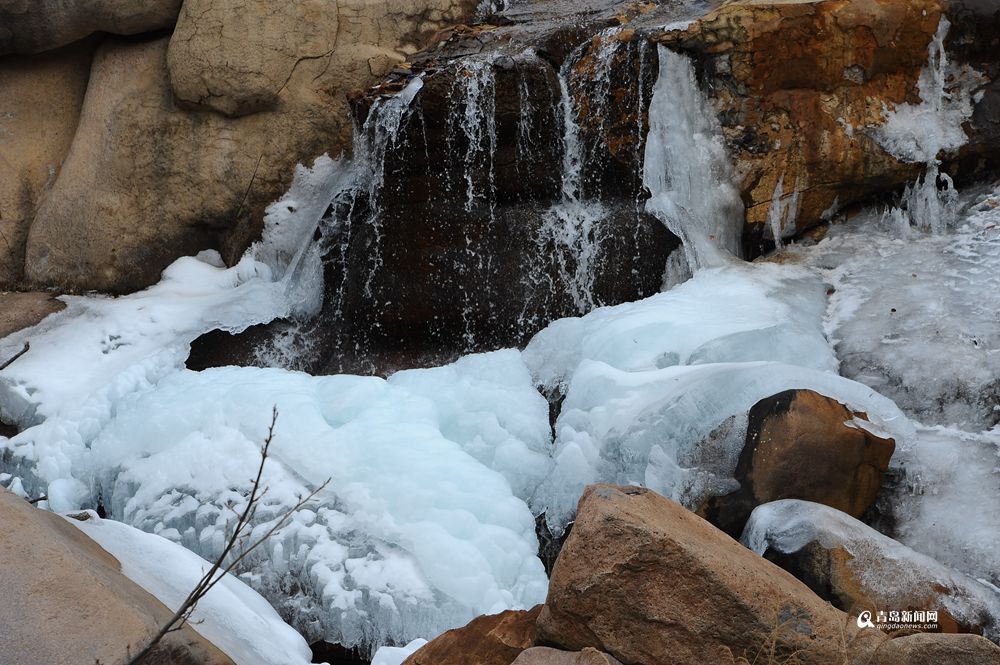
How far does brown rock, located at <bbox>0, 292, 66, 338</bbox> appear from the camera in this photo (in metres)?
6.29

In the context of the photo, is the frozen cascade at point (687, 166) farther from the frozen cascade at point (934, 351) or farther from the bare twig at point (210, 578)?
the bare twig at point (210, 578)

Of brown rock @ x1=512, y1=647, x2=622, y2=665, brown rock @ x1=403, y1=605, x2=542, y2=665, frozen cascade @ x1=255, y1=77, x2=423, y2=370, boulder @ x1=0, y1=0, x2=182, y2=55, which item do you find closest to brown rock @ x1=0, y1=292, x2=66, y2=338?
frozen cascade @ x1=255, y1=77, x2=423, y2=370

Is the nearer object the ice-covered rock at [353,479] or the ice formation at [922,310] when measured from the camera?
the ice-covered rock at [353,479]

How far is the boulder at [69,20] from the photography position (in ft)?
22.7

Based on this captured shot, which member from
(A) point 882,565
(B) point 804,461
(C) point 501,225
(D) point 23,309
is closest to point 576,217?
(C) point 501,225

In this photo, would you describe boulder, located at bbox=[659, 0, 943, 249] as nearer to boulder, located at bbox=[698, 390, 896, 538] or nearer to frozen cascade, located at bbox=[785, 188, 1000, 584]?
frozen cascade, located at bbox=[785, 188, 1000, 584]

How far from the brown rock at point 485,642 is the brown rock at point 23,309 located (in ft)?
14.3

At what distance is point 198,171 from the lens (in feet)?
22.8

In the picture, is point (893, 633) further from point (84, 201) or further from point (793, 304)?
point (84, 201)

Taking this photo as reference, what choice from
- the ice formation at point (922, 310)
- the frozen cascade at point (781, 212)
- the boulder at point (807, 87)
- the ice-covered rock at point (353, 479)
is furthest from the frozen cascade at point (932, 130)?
the ice-covered rock at point (353, 479)

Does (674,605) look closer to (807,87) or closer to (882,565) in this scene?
(882,565)

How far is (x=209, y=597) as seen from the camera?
354cm

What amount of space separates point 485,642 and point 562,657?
0.35 metres

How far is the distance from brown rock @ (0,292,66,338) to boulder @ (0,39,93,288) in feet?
1.50
